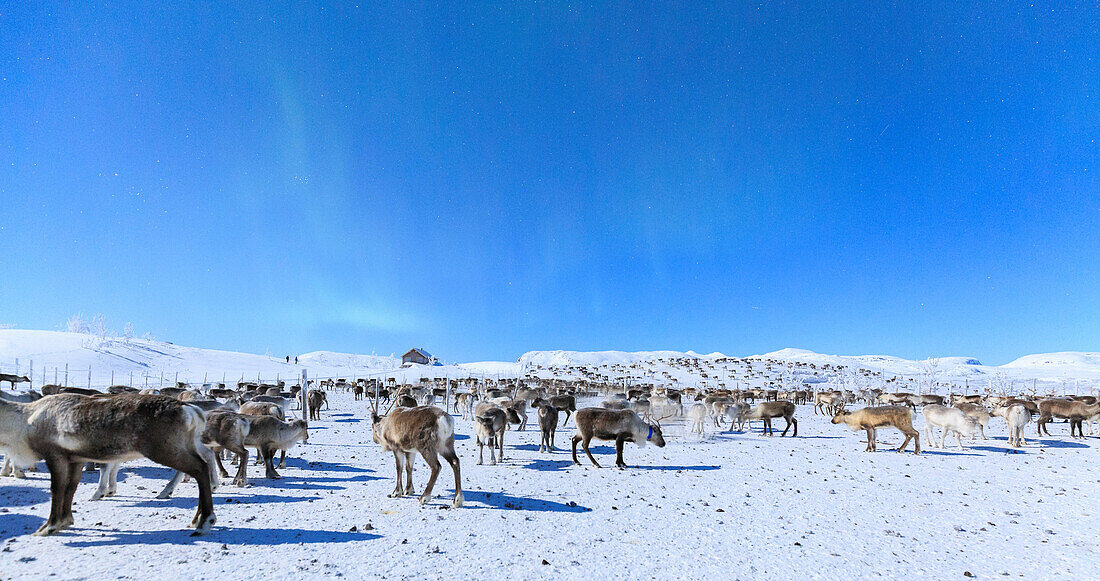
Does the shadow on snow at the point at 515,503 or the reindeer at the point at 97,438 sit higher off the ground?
the reindeer at the point at 97,438

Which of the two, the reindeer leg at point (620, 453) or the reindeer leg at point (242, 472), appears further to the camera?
the reindeer leg at point (620, 453)

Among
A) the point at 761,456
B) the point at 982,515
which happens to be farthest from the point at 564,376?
the point at 982,515

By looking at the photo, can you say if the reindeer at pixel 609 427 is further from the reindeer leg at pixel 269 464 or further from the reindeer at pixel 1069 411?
the reindeer at pixel 1069 411

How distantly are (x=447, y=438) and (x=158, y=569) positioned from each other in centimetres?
410

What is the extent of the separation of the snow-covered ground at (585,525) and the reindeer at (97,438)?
0.59m

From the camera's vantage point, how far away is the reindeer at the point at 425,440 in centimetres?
850

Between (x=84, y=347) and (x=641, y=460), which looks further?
(x=84, y=347)

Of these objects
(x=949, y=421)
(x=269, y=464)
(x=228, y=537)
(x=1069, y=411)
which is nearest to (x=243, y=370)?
(x=269, y=464)

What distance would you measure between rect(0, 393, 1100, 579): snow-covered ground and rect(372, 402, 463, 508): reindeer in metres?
0.47

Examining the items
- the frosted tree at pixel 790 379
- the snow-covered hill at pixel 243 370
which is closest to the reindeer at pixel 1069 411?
the frosted tree at pixel 790 379

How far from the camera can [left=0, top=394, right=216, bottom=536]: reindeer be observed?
661 cm

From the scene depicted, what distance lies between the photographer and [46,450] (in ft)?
21.9

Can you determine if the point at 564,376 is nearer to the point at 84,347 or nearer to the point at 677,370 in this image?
the point at 677,370

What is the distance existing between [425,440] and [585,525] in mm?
3063
